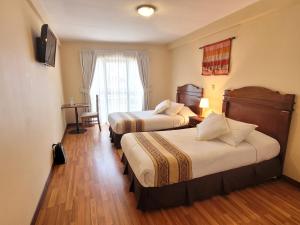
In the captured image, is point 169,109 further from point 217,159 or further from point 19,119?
point 19,119

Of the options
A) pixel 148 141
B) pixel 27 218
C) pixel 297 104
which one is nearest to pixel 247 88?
pixel 297 104

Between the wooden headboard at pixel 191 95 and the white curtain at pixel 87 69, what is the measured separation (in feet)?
8.51

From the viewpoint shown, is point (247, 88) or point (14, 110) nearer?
point (14, 110)

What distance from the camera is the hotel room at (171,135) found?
1.80 meters

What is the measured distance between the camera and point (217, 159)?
217 cm

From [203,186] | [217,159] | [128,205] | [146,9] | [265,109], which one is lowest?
[128,205]

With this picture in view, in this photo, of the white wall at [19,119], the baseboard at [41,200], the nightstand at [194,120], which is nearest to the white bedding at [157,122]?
the nightstand at [194,120]

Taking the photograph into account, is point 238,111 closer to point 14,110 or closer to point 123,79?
point 14,110

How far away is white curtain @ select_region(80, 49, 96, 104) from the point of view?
5156mm

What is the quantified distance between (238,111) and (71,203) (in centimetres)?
286

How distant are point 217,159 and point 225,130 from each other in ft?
1.79

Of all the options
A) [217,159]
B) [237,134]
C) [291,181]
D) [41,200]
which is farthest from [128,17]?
[291,181]

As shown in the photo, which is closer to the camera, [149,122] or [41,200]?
[41,200]

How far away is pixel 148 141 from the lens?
254cm
